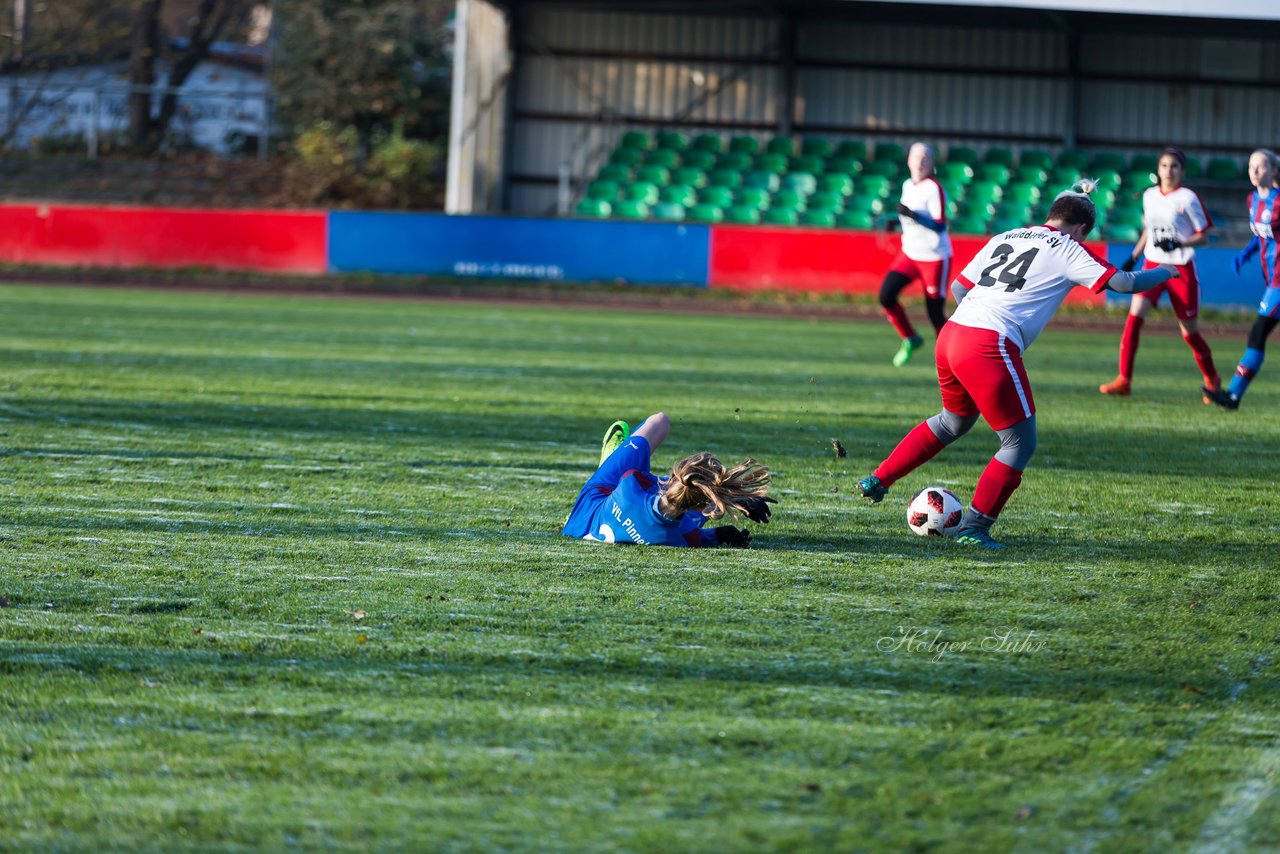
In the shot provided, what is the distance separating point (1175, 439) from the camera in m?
10.3

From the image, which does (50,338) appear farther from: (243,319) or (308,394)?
(308,394)

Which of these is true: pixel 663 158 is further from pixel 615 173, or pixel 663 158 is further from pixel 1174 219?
pixel 1174 219

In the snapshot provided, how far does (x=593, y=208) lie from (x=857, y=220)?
5.19m

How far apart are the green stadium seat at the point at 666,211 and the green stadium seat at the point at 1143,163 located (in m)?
9.56

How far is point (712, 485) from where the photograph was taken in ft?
19.7

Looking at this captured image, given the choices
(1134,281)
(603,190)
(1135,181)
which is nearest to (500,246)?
(603,190)

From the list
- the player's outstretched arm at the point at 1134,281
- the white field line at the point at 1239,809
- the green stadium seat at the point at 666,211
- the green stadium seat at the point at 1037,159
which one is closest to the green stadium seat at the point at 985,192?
the green stadium seat at the point at 1037,159

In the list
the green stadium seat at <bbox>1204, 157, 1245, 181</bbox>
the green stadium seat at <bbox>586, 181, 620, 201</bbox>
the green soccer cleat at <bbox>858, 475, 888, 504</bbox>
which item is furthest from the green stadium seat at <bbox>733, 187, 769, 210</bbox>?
the green soccer cleat at <bbox>858, 475, 888, 504</bbox>

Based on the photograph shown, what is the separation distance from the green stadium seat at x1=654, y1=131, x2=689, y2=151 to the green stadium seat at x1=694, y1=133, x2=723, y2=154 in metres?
0.24

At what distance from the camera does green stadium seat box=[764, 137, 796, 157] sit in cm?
3055

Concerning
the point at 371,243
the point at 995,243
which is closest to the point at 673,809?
the point at 995,243

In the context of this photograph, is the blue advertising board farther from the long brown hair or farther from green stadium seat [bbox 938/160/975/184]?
the long brown hair

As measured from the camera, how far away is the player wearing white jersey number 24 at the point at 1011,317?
21.3 feet

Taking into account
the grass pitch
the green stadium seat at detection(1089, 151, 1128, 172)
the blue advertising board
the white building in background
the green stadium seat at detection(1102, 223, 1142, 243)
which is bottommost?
the grass pitch
